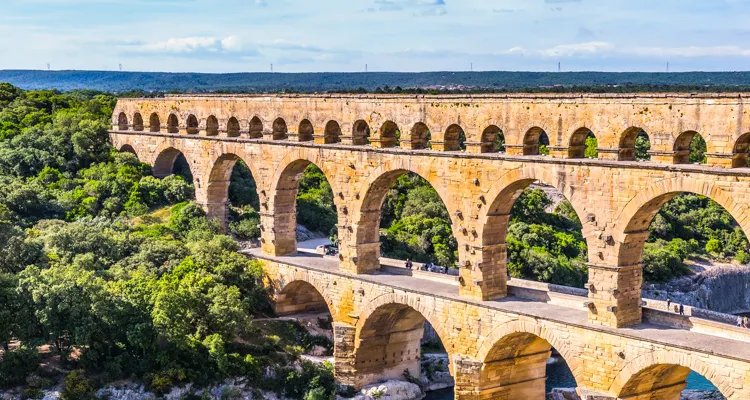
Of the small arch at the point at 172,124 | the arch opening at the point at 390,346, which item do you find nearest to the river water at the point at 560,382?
the arch opening at the point at 390,346

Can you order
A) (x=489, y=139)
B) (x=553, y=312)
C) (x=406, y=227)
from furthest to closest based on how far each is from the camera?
(x=406, y=227)
(x=489, y=139)
(x=553, y=312)

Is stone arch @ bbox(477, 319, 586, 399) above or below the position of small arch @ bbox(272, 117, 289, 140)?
below

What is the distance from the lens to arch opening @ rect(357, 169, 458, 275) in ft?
115

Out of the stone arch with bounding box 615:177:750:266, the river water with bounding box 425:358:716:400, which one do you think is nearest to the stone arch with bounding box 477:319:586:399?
the stone arch with bounding box 615:177:750:266

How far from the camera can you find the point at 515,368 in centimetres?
3105

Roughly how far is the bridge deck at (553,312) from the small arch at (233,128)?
6.59 m

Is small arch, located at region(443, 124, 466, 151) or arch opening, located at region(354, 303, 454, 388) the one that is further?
arch opening, located at region(354, 303, 454, 388)

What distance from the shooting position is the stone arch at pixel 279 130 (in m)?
39.1

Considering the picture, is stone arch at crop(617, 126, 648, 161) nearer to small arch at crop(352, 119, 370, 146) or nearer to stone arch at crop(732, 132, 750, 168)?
stone arch at crop(732, 132, 750, 168)

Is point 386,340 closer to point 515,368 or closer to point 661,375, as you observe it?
point 515,368

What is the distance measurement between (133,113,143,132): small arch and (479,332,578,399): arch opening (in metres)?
28.8

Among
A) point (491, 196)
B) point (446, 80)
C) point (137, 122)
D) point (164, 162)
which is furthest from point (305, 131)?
point (446, 80)

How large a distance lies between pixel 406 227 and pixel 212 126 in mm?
10643

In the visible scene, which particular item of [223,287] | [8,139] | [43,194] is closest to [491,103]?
[223,287]
